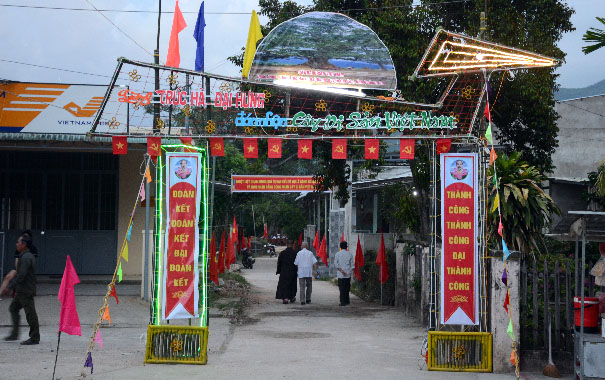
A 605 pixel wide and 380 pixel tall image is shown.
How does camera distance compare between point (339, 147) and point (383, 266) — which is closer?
point (339, 147)

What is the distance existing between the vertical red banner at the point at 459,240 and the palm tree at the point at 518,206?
5022 mm

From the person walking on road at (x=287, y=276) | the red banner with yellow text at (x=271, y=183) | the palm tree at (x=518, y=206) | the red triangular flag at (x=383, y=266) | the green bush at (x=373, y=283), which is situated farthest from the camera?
the red banner with yellow text at (x=271, y=183)

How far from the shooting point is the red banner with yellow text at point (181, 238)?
10.4m

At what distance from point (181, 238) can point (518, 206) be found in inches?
329

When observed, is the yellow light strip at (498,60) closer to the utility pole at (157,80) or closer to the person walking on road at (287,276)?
the utility pole at (157,80)

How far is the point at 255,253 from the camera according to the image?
54.1 metres

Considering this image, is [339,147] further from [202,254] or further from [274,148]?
[202,254]

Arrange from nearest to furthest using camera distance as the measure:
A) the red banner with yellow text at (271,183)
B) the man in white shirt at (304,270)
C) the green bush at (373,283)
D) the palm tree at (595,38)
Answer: the palm tree at (595,38)
the man in white shirt at (304,270)
the green bush at (373,283)
the red banner with yellow text at (271,183)

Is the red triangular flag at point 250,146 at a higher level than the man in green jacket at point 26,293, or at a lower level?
higher

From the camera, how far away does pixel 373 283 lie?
69.3ft

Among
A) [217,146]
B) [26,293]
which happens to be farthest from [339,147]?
[26,293]

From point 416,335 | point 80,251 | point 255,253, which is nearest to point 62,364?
point 416,335

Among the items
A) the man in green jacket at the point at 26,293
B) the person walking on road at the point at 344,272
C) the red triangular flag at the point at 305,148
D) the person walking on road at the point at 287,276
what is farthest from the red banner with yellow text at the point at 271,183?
the red triangular flag at the point at 305,148

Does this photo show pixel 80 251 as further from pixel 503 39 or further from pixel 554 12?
pixel 554 12
